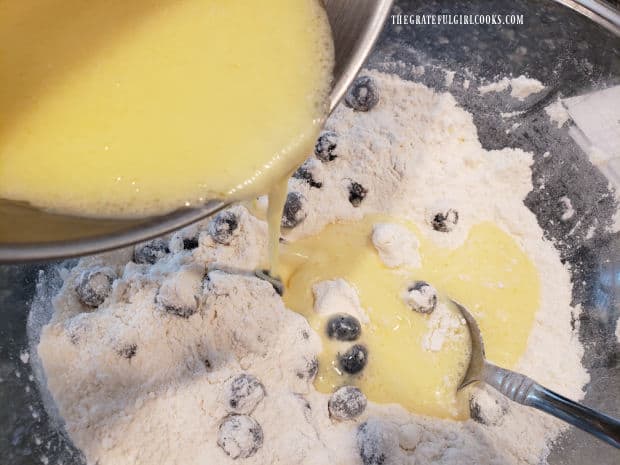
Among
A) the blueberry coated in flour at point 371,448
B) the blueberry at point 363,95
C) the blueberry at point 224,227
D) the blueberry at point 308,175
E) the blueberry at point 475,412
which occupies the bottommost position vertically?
the blueberry coated in flour at point 371,448

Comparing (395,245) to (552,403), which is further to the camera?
(395,245)

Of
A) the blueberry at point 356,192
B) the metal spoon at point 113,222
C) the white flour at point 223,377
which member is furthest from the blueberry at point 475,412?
the metal spoon at point 113,222

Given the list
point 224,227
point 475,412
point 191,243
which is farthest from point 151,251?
point 475,412

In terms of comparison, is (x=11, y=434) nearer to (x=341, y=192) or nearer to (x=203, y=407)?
(x=203, y=407)

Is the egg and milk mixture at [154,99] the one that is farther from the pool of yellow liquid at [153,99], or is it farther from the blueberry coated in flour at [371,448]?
the blueberry coated in flour at [371,448]

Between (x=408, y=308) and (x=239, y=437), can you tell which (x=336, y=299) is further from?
(x=239, y=437)

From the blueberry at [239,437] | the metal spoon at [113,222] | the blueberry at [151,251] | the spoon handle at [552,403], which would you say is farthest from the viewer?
the blueberry at [151,251]

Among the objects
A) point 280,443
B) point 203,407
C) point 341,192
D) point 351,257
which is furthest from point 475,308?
point 203,407
